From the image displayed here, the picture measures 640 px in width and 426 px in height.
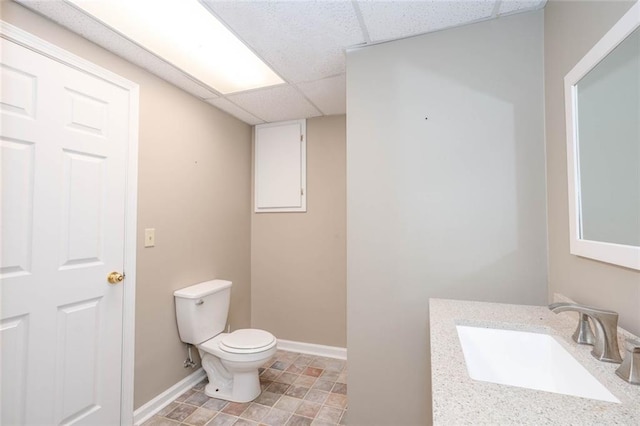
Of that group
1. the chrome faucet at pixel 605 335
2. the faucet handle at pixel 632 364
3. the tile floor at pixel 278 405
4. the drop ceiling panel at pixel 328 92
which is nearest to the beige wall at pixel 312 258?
the drop ceiling panel at pixel 328 92

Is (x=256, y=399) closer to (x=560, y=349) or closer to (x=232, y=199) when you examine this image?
(x=232, y=199)

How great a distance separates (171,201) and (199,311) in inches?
32.7

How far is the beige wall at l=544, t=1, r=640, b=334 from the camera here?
0.87 m

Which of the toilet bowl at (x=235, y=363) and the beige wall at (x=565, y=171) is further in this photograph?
the toilet bowl at (x=235, y=363)

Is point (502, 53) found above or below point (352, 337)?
above

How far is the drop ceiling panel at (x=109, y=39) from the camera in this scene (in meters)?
1.31

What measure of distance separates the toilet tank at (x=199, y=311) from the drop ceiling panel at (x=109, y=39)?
1528 millimetres

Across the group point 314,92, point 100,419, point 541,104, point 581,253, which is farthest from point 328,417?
point 314,92

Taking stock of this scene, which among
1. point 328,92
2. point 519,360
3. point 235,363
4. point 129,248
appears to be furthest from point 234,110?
point 519,360

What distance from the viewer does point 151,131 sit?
6.22ft

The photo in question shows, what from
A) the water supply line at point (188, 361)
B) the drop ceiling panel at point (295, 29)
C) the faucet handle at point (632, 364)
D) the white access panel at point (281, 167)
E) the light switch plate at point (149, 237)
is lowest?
the water supply line at point (188, 361)

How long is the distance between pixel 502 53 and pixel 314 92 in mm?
1265

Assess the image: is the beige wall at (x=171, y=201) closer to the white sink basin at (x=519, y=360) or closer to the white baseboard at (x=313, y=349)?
the white baseboard at (x=313, y=349)

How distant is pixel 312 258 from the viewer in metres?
2.75
